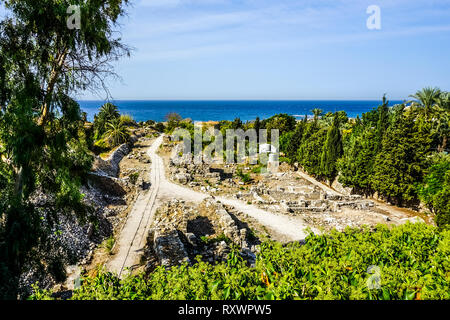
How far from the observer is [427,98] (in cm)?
3616

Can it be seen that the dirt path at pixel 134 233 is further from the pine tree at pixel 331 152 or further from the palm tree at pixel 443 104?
the palm tree at pixel 443 104

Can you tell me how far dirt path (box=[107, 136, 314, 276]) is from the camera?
12836 mm

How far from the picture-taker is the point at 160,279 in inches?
226

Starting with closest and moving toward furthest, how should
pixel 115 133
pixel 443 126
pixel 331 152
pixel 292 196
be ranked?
pixel 292 196
pixel 443 126
pixel 331 152
pixel 115 133

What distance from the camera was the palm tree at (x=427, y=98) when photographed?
35875 millimetres

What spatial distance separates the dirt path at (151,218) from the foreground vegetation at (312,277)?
9.25 feet

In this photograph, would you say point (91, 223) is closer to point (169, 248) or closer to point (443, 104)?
point (169, 248)

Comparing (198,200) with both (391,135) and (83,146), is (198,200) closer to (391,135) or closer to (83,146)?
(83,146)

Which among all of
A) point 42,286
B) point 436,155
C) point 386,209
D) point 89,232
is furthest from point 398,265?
point 436,155

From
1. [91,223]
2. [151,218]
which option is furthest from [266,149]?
[91,223]

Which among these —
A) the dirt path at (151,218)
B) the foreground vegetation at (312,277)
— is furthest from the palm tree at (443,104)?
the foreground vegetation at (312,277)

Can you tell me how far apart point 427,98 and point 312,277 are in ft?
135

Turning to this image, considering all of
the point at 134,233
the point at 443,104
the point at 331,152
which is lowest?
the point at 134,233

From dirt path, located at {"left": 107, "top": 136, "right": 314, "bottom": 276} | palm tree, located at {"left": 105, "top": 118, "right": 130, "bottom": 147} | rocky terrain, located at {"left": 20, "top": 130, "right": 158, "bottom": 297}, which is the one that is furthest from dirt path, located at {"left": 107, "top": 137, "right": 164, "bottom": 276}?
palm tree, located at {"left": 105, "top": 118, "right": 130, "bottom": 147}
